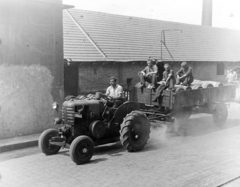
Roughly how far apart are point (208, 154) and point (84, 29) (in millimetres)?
12133

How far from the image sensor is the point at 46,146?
7.69 metres

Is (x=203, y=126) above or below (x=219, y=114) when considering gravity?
below

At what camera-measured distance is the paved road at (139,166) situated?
19.5ft

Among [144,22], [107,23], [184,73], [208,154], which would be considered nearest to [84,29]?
[107,23]

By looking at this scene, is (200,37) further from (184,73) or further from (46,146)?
(46,146)

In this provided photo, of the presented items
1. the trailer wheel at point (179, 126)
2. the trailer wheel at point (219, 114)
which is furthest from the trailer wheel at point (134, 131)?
the trailer wheel at point (219, 114)

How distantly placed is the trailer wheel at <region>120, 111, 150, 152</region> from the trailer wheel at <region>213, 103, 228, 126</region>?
4.19m

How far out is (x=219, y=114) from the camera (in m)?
11.5

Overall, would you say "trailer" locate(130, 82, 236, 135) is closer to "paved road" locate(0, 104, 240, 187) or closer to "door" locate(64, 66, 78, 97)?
"paved road" locate(0, 104, 240, 187)

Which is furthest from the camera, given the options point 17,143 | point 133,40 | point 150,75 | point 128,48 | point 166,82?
point 133,40

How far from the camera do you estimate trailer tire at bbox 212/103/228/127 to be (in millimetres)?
11469

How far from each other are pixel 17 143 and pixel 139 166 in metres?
3.77

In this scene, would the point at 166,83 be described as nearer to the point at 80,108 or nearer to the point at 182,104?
the point at 182,104

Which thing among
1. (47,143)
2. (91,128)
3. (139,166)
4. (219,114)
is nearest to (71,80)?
(219,114)
